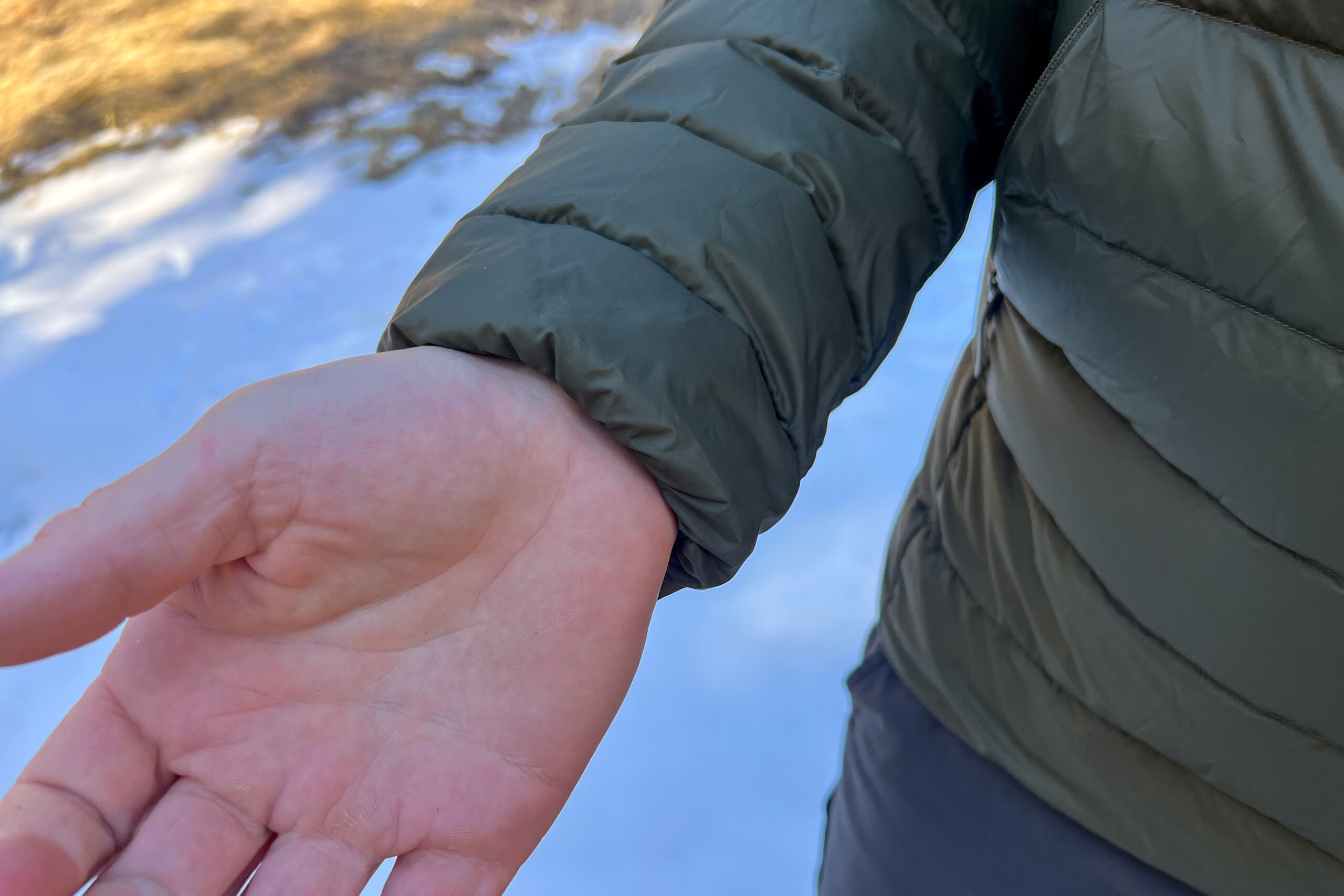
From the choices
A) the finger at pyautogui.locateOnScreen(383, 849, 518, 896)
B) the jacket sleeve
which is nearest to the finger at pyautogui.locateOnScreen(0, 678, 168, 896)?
the finger at pyautogui.locateOnScreen(383, 849, 518, 896)

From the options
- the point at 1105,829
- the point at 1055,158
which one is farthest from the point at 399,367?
the point at 1105,829

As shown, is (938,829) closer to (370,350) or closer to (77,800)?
(77,800)

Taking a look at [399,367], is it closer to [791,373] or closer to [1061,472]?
[791,373]

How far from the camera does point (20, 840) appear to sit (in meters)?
0.50

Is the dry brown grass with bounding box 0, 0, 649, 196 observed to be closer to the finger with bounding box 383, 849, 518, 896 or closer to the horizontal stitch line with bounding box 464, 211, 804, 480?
the horizontal stitch line with bounding box 464, 211, 804, 480

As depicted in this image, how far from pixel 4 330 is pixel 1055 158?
1.60m

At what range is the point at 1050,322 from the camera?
63cm

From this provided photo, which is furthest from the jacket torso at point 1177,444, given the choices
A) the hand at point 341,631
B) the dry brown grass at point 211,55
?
the dry brown grass at point 211,55

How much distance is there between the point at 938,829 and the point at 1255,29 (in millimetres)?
566

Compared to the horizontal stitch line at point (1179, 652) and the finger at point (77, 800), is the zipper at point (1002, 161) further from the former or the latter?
the finger at point (77, 800)

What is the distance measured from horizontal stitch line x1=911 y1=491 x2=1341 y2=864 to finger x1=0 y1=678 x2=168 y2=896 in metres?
0.57

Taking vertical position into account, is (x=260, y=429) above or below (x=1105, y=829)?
above

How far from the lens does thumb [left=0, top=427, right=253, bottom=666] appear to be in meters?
0.51

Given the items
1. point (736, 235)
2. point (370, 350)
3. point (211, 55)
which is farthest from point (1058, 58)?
point (211, 55)
